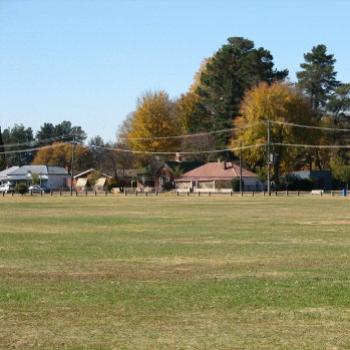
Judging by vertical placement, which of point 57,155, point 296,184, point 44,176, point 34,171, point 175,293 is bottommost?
point 175,293

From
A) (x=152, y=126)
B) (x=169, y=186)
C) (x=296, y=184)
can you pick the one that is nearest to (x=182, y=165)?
(x=169, y=186)

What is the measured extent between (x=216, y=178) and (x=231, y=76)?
632 inches

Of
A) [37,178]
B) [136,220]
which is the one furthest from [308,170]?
[136,220]

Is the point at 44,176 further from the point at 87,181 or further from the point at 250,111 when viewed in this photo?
the point at 250,111

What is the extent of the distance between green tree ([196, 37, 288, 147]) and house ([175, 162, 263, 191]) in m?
3.95

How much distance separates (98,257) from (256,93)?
301 feet

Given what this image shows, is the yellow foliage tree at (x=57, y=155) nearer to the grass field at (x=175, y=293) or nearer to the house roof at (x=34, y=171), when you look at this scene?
the house roof at (x=34, y=171)

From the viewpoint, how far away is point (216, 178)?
124 m

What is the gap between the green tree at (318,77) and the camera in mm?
129000

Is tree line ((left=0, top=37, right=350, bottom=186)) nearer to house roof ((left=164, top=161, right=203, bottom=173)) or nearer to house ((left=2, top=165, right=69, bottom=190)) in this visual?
house roof ((left=164, top=161, right=203, bottom=173))

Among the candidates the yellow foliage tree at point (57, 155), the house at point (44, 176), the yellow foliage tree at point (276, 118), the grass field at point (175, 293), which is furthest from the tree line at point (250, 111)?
the grass field at point (175, 293)

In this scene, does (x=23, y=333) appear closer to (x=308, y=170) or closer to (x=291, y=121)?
(x=291, y=121)

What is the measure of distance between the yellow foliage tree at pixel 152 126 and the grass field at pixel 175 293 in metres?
99.4

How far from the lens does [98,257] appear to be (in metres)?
21.7
